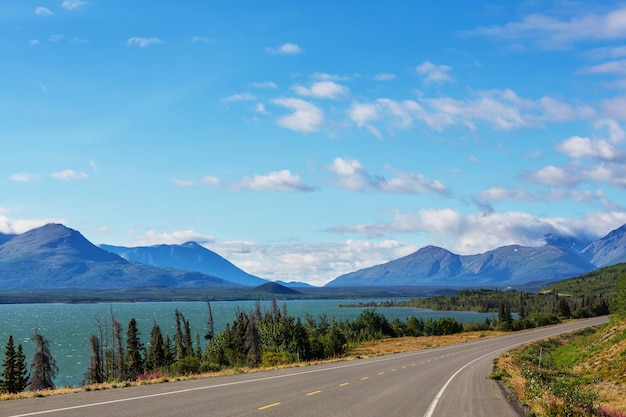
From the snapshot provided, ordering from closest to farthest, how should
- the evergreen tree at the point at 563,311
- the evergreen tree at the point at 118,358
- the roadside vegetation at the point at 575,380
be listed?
the roadside vegetation at the point at 575,380 → the evergreen tree at the point at 118,358 → the evergreen tree at the point at 563,311

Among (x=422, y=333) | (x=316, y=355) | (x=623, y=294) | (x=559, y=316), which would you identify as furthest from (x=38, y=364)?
(x=559, y=316)

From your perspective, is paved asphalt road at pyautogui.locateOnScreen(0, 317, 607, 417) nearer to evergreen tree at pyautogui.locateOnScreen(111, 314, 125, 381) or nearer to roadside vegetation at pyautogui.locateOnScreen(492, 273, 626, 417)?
roadside vegetation at pyautogui.locateOnScreen(492, 273, 626, 417)

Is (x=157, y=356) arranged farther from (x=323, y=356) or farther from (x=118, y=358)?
(x=323, y=356)

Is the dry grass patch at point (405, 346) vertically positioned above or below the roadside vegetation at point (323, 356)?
below

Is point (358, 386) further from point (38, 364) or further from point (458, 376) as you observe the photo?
point (38, 364)

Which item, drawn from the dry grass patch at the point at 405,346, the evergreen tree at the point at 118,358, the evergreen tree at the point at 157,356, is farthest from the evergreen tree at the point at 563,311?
the evergreen tree at the point at 118,358

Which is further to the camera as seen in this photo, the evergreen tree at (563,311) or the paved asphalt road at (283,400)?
the evergreen tree at (563,311)

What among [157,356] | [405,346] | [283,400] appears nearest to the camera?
[283,400]

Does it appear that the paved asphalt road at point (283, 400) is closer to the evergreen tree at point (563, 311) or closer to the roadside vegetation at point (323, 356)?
the roadside vegetation at point (323, 356)

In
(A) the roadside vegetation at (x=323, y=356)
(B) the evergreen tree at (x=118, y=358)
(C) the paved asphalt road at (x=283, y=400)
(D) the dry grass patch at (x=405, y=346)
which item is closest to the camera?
(C) the paved asphalt road at (x=283, y=400)

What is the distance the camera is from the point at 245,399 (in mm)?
20766

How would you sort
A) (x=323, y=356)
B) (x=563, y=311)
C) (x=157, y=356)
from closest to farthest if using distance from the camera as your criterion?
(x=157, y=356)
(x=323, y=356)
(x=563, y=311)

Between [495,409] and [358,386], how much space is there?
778cm

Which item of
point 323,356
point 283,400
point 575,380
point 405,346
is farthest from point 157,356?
point 283,400
